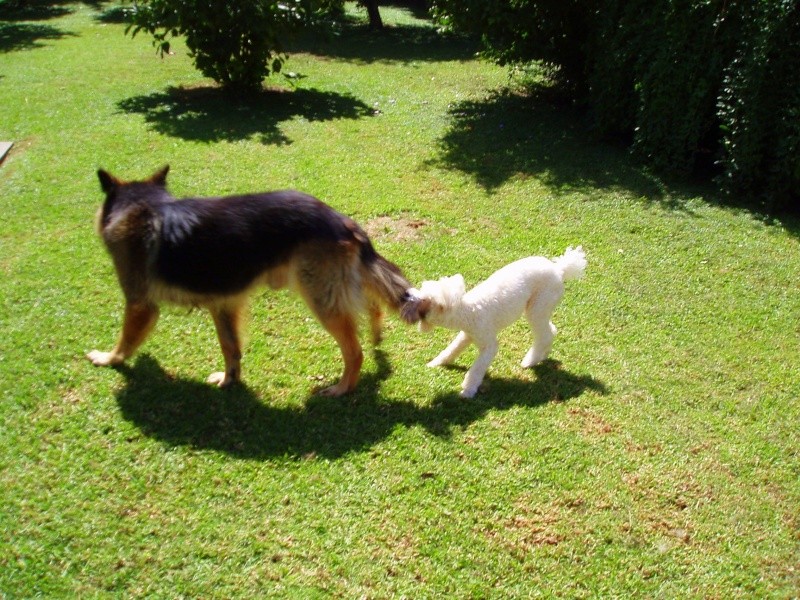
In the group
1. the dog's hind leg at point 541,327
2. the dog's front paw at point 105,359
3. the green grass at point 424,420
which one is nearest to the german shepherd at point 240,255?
the dog's front paw at point 105,359

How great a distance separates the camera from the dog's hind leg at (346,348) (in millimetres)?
4230

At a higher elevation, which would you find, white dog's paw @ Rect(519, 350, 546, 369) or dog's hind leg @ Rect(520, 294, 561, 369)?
dog's hind leg @ Rect(520, 294, 561, 369)

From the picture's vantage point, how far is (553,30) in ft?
32.8

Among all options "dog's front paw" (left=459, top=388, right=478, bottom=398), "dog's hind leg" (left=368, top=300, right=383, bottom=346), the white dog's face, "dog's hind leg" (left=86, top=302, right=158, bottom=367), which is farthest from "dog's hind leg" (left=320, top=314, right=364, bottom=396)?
"dog's hind leg" (left=86, top=302, right=158, bottom=367)

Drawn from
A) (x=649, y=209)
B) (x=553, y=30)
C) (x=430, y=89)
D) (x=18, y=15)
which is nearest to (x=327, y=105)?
(x=430, y=89)

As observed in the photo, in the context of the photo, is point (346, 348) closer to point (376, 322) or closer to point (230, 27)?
point (376, 322)

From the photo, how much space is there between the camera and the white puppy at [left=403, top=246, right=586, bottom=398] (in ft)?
14.0

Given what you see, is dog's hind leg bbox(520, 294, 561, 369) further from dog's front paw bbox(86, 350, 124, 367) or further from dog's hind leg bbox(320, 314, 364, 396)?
dog's front paw bbox(86, 350, 124, 367)

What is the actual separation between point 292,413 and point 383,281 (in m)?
1.08

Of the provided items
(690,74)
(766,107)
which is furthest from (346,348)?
(690,74)

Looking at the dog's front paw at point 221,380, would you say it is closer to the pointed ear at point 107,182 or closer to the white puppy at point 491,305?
the white puppy at point 491,305

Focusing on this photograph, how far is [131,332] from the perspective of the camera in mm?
4418

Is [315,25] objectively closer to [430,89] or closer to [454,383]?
[430,89]

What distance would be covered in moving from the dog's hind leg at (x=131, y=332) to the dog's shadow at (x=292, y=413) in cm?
12
